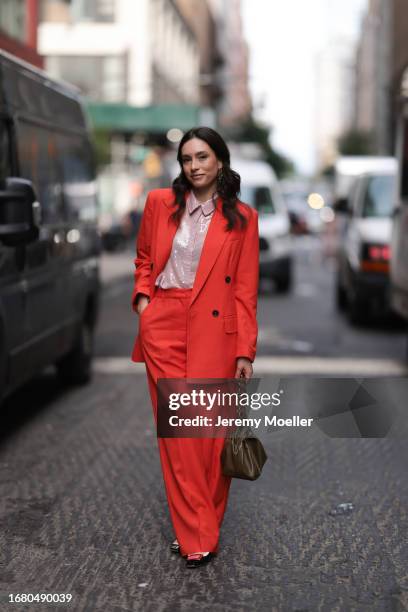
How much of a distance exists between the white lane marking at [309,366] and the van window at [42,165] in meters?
2.74

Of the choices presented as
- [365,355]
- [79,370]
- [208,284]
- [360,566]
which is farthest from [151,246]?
[365,355]

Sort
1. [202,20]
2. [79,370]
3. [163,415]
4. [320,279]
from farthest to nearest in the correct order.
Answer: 1. [202,20]
2. [320,279]
3. [79,370]
4. [163,415]

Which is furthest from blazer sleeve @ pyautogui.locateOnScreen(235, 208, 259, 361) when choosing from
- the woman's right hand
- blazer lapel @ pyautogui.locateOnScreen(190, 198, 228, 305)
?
the woman's right hand

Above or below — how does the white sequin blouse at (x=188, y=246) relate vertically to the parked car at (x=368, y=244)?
above

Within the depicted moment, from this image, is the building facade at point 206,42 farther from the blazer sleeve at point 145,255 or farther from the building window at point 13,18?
the blazer sleeve at point 145,255

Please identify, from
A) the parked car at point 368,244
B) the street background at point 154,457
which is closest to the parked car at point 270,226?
the street background at point 154,457

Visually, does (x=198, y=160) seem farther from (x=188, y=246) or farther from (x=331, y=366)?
(x=331, y=366)

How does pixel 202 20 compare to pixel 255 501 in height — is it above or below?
above

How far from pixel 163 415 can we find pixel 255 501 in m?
1.51

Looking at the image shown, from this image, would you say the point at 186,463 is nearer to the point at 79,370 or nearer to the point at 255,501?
the point at 255,501

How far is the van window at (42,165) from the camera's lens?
7969 millimetres

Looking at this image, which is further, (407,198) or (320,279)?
(320,279)

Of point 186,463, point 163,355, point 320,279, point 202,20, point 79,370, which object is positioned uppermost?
point 202,20

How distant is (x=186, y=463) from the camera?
16.1ft
